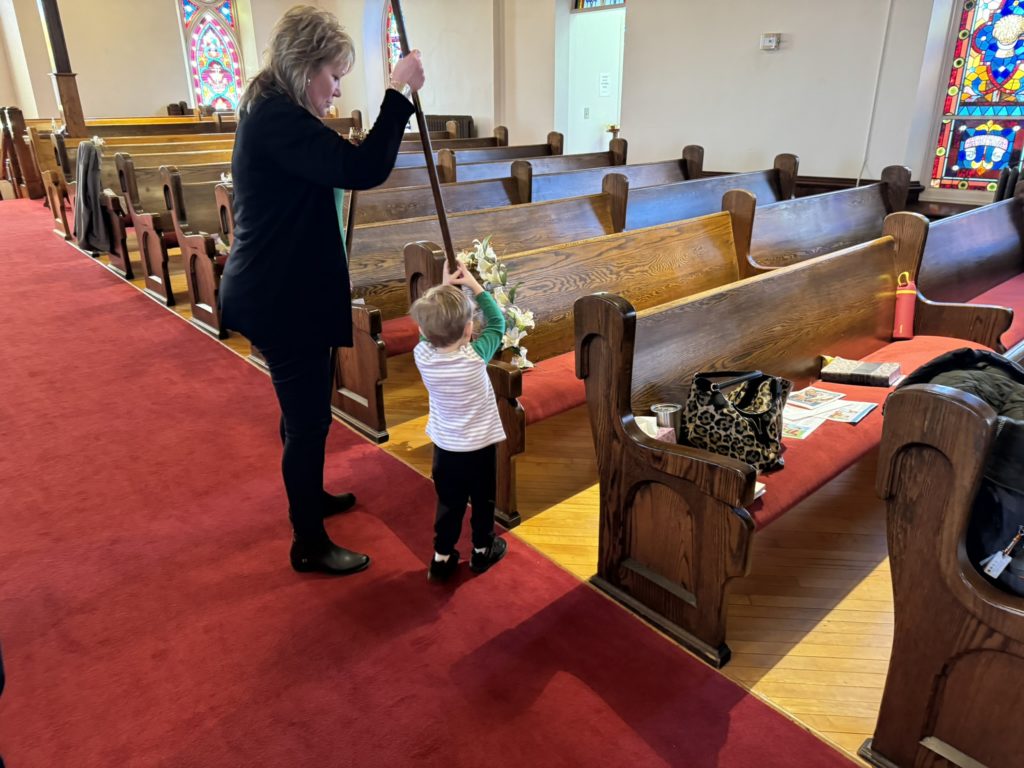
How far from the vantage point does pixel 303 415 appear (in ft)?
6.42

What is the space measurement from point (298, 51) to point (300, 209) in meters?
0.35

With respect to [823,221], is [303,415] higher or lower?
lower

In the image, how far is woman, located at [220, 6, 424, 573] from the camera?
5.28 feet

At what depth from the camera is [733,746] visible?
5.18 feet

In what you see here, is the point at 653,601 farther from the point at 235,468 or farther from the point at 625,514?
the point at 235,468

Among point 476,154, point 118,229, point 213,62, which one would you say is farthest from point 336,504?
point 213,62

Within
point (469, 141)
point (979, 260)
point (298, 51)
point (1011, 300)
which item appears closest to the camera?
point (298, 51)

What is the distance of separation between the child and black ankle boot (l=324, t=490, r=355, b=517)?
537 millimetres

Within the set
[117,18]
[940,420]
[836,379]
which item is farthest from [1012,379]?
[117,18]

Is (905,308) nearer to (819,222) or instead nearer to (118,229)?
(819,222)

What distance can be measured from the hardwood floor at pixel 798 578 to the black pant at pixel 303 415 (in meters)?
0.72

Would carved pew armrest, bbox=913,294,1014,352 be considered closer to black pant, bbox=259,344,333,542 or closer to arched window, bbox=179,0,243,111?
black pant, bbox=259,344,333,542

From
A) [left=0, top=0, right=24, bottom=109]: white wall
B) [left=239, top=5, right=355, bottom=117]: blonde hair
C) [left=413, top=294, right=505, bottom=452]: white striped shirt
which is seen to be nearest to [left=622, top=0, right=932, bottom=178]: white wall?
[left=413, top=294, right=505, bottom=452]: white striped shirt

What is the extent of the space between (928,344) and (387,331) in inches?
88.6
